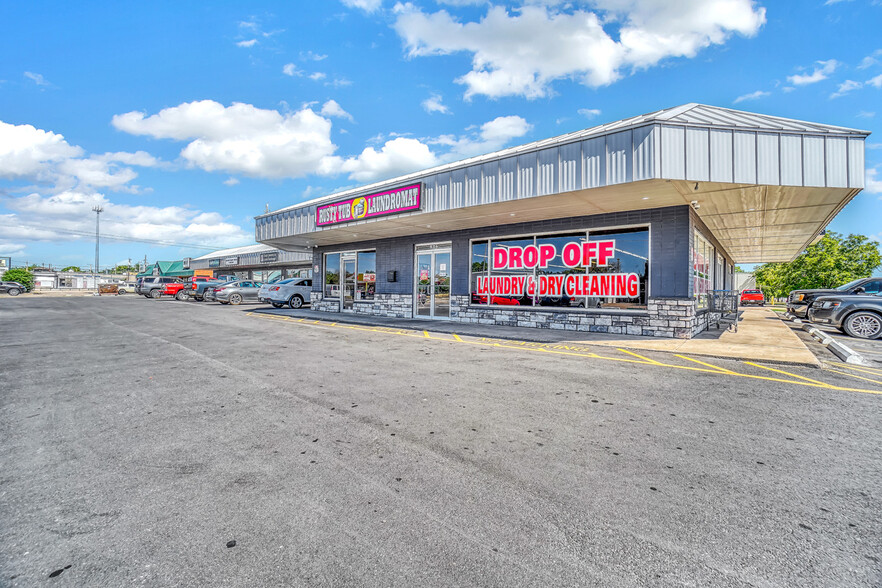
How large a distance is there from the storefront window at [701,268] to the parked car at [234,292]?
25563 millimetres

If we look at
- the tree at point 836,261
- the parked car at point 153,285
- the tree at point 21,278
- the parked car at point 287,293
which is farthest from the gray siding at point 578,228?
the tree at point 21,278

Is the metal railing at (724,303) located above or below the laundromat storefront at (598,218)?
below

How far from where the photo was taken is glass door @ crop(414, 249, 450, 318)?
15746mm

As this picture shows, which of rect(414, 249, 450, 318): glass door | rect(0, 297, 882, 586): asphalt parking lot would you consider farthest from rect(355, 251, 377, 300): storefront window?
rect(0, 297, 882, 586): asphalt parking lot

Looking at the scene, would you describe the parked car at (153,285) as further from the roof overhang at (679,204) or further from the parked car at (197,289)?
the roof overhang at (679,204)

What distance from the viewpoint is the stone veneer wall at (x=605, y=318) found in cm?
1054

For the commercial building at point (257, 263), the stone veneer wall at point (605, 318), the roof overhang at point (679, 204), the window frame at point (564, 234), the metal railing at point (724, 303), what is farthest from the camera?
the commercial building at point (257, 263)

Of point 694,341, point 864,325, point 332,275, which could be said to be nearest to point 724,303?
point 864,325

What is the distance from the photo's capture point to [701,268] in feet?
43.8

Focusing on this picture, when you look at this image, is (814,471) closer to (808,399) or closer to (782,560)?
(782,560)

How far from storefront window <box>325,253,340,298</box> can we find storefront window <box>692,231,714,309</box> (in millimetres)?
15421

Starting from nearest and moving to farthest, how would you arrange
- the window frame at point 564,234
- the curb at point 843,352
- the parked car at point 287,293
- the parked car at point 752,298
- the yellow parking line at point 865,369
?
the yellow parking line at point 865,369 → the curb at point 843,352 → the window frame at point 564,234 → the parked car at point 287,293 → the parked car at point 752,298

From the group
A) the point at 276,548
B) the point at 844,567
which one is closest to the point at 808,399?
the point at 844,567

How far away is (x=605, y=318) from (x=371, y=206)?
8489 millimetres
